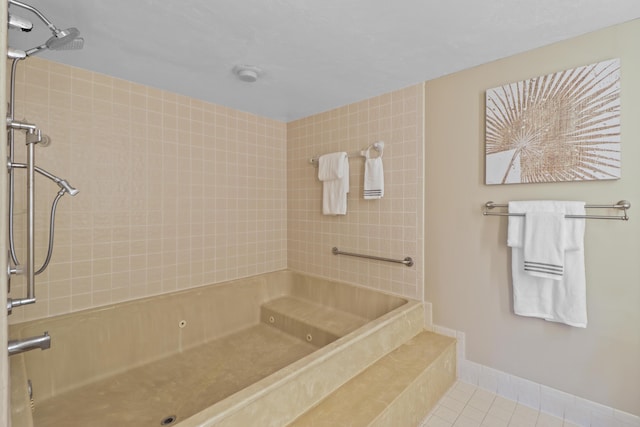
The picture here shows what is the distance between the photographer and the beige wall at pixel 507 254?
141 cm

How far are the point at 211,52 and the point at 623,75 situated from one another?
2.09m

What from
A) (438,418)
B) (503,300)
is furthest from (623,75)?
(438,418)

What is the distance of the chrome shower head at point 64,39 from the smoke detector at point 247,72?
2.64 feet

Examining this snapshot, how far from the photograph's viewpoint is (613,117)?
1.43m

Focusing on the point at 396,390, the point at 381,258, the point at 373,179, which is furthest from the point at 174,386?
the point at 373,179

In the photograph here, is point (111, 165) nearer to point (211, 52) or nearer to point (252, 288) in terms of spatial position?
point (211, 52)

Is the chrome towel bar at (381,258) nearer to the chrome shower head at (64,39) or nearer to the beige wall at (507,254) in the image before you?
the beige wall at (507,254)

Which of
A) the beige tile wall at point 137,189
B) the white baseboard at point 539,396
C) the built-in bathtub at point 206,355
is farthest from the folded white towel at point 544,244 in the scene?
the beige tile wall at point 137,189

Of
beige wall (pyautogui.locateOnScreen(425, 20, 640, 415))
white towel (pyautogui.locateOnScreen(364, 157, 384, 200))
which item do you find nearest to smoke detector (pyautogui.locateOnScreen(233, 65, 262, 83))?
white towel (pyautogui.locateOnScreen(364, 157, 384, 200))

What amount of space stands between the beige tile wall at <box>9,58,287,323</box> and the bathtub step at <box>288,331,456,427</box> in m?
1.52

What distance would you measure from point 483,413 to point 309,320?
1.24 meters

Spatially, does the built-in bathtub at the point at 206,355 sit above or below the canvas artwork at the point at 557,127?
below

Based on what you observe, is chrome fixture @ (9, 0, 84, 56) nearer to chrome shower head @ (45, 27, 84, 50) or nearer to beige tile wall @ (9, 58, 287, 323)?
chrome shower head @ (45, 27, 84, 50)

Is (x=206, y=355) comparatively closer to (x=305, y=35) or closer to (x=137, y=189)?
(x=137, y=189)
